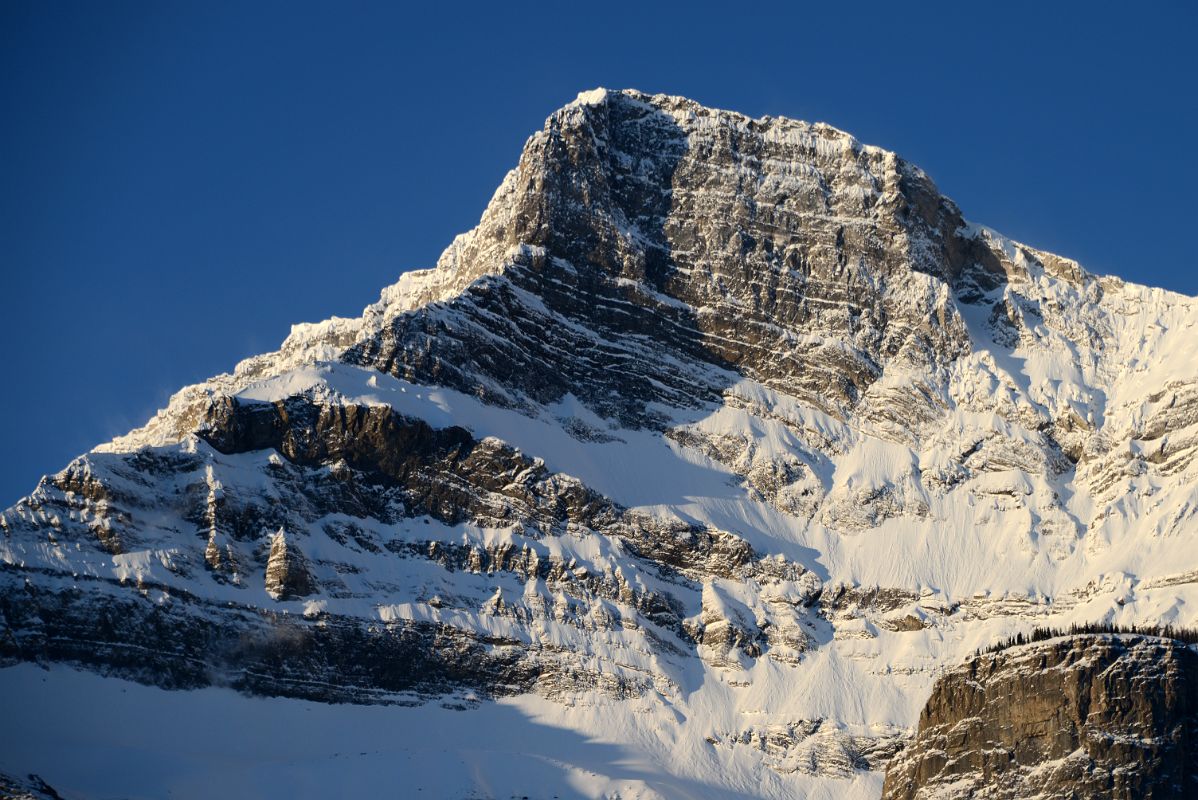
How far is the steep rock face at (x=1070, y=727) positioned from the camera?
168 meters

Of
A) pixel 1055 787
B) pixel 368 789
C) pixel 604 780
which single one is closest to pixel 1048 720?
pixel 1055 787

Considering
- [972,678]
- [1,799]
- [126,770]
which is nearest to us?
[1,799]

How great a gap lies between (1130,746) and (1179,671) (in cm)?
658

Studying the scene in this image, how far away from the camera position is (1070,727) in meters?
171

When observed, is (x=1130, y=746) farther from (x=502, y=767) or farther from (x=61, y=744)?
(x=61, y=744)

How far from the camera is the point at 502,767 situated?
7844 inches

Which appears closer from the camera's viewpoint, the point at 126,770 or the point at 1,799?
the point at 1,799

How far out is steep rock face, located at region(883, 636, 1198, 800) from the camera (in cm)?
16762

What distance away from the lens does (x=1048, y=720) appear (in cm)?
17200

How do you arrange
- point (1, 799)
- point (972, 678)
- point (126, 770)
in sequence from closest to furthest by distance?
point (1, 799), point (972, 678), point (126, 770)

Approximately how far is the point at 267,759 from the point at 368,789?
9.02m

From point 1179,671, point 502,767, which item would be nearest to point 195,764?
point 502,767

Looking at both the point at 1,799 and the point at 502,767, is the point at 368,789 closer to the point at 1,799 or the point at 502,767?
the point at 502,767

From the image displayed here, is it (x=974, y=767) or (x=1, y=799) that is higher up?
(x=974, y=767)
